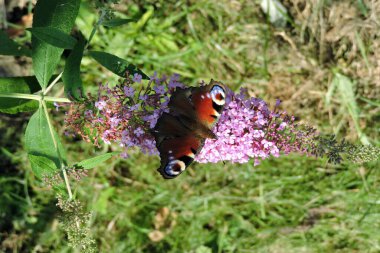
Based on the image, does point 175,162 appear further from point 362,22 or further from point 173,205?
point 362,22

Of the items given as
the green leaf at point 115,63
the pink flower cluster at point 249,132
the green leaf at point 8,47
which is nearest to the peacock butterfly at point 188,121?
the pink flower cluster at point 249,132

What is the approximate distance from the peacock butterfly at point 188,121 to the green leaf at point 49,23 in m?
1.03

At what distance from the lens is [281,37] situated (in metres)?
5.30

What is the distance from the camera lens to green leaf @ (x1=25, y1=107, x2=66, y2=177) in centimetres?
306

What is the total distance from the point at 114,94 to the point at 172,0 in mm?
2556

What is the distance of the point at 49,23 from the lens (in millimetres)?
3105

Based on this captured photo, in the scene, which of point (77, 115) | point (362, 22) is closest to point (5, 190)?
point (77, 115)

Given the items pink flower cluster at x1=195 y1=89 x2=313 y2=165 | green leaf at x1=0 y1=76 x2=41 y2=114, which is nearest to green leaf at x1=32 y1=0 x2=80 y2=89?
green leaf at x1=0 y1=76 x2=41 y2=114

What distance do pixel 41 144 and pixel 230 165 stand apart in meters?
2.54

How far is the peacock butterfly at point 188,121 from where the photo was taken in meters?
2.76

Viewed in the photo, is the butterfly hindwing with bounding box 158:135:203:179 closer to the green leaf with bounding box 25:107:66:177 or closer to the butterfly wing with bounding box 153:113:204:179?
the butterfly wing with bounding box 153:113:204:179

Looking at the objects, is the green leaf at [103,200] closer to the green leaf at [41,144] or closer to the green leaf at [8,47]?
the green leaf at [41,144]

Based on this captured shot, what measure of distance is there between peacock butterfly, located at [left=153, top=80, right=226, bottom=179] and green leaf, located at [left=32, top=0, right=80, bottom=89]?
103 centimetres

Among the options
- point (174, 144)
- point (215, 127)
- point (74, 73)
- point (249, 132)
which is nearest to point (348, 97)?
point (249, 132)
